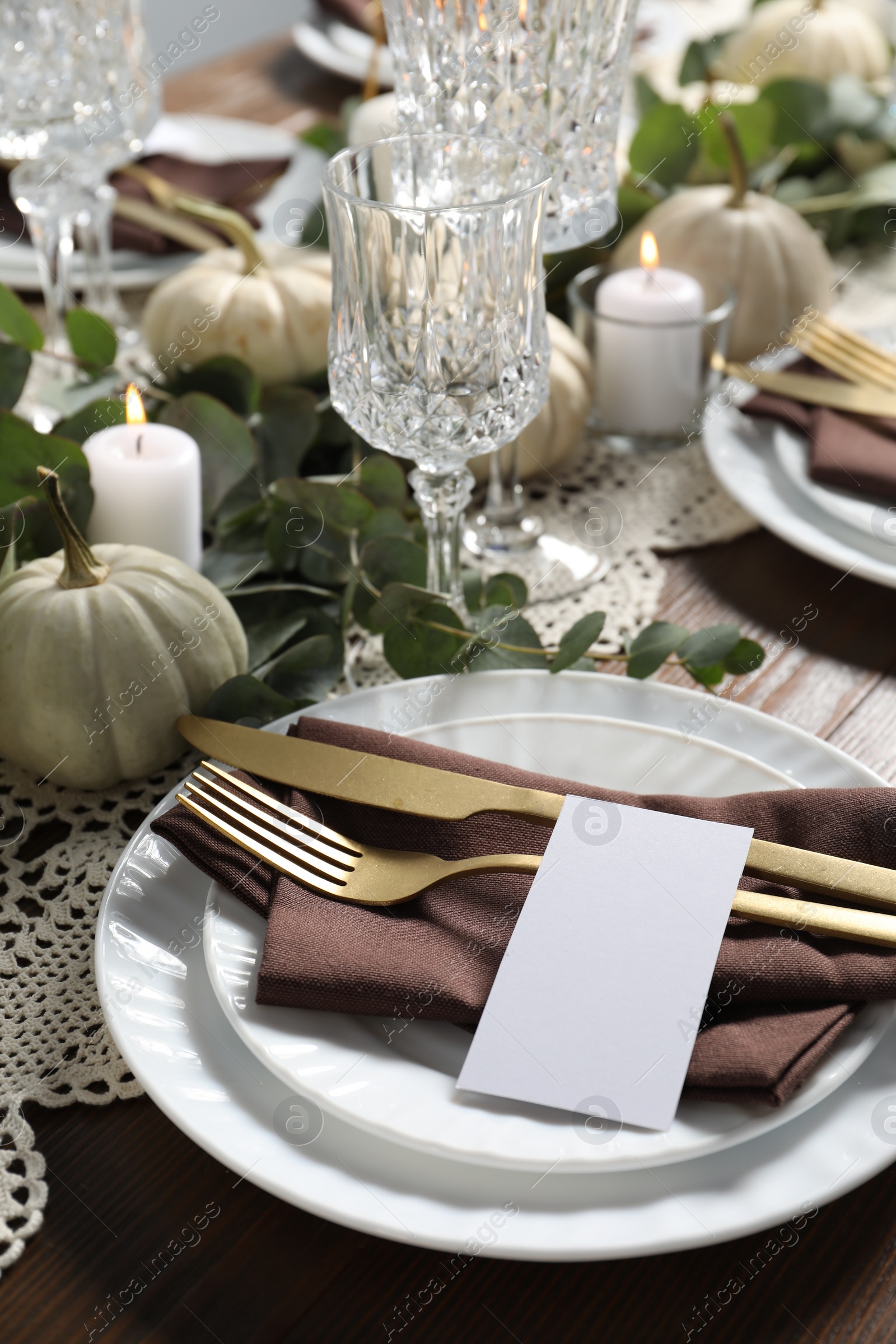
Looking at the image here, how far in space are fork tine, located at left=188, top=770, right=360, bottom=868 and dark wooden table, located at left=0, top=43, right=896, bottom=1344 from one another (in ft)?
0.38

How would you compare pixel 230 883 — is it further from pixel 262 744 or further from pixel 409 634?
pixel 409 634

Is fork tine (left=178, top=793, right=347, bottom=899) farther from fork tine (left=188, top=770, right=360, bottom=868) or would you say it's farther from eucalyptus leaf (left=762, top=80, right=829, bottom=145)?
eucalyptus leaf (left=762, top=80, right=829, bottom=145)

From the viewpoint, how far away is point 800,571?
755 millimetres

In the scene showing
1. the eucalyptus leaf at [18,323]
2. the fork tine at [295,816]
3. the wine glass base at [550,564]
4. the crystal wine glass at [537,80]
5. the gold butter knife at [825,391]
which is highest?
the crystal wine glass at [537,80]

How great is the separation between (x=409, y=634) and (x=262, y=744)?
0.44 ft

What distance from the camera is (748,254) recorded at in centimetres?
Result: 91

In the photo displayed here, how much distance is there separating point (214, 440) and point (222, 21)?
2.55 metres

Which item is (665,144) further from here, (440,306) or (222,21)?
(222,21)

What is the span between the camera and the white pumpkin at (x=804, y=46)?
1.21 meters

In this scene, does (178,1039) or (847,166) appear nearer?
(178,1039)

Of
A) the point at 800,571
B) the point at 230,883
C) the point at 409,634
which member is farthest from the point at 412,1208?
the point at 800,571

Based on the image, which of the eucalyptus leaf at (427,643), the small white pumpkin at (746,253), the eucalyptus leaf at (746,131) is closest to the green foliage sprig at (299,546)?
the eucalyptus leaf at (427,643)

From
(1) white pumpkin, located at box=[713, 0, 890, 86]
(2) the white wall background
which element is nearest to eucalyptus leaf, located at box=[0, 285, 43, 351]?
(1) white pumpkin, located at box=[713, 0, 890, 86]

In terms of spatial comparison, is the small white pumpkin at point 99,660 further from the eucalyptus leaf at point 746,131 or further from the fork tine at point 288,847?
the eucalyptus leaf at point 746,131
